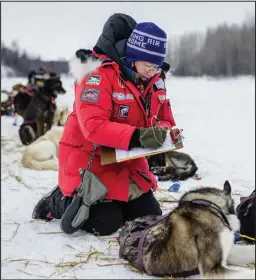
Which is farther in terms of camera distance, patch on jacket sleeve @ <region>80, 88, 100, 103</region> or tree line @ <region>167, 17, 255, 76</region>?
tree line @ <region>167, 17, 255, 76</region>

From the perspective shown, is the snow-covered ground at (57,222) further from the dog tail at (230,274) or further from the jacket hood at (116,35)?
the jacket hood at (116,35)

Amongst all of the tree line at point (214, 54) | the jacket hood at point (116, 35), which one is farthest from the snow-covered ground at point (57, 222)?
the tree line at point (214, 54)

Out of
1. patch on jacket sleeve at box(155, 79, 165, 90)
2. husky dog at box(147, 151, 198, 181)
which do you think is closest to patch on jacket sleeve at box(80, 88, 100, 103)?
patch on jacket sleeve at box(155, 79, 165, 90)

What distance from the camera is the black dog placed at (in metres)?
8.25

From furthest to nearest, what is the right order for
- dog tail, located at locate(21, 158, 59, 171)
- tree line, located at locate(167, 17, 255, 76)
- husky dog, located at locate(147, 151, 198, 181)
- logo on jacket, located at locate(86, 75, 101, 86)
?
tree line, located at locate(167, 17, 255, 76), dog tail, located at locate(21, 158, 59, 171), husky dog, located at locate(147, 151, 198, 181), logo on jacket, located at locate(86, 75, 101, 86)

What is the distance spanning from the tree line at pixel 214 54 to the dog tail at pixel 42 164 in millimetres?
26552

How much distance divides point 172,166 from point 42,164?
159 cm

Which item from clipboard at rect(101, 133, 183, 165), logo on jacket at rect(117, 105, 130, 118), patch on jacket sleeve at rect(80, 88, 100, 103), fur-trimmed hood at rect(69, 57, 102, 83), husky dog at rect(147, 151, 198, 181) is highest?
fur-trimmed hood at rect(69, 57, 102, 83)

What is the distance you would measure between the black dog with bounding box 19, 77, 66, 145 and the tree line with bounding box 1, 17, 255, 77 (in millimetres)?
23434

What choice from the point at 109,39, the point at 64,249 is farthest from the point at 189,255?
the point at 109,39

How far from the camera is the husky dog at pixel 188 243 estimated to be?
2.23m

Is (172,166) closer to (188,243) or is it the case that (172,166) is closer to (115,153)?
(115,153)

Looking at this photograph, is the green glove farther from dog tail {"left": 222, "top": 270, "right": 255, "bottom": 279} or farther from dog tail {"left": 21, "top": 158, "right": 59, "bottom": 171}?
dog tail {"left": 21, "top": 158, "right": 59, "bottom": 171}

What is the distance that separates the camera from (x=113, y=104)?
2.97 meters
